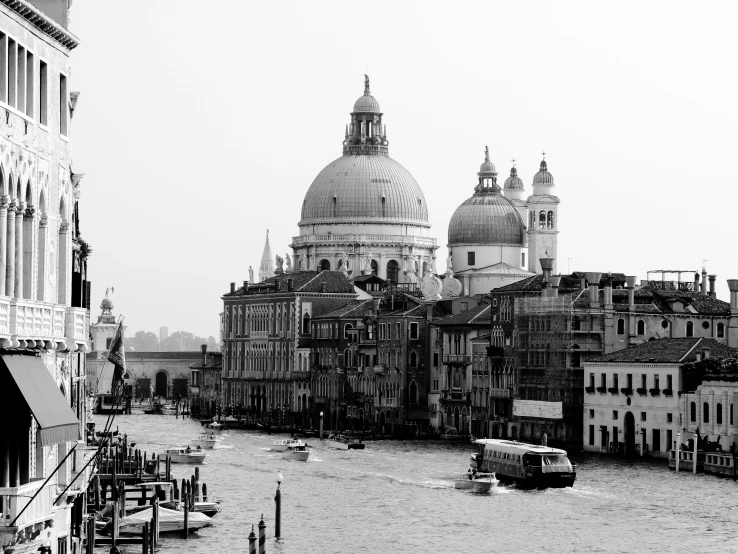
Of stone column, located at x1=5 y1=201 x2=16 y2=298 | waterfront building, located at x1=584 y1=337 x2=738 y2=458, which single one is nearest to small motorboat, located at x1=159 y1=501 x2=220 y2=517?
waterfront building, located at x1=584 y1=337 x2=738 y2=458

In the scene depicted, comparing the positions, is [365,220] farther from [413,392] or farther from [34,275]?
[34,275]

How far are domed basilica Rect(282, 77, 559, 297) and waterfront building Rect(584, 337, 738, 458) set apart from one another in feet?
162

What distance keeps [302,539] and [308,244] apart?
3564 inches

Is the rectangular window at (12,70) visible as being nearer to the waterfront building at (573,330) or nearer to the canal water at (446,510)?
the canal water at (446,510)

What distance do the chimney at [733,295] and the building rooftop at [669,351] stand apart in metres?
4.69

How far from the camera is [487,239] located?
12462 cm

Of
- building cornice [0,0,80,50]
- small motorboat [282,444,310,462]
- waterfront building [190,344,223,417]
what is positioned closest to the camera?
building cornice [0,0,80,50]

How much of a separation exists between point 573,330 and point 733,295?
7.11m

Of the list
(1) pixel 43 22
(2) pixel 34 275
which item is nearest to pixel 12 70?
(1) pixel 43 22

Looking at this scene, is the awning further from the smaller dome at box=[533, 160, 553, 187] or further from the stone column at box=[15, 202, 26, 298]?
the smaller dome at box=[533, 160, 553, 187]

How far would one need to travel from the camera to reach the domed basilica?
4924 inches

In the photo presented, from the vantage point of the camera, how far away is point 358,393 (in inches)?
4038

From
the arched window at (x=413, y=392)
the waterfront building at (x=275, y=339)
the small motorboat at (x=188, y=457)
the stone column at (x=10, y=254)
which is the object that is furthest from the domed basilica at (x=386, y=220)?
the stone column at (x=10, y=254)

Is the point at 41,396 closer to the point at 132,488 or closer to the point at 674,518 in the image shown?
the point at 674,518
